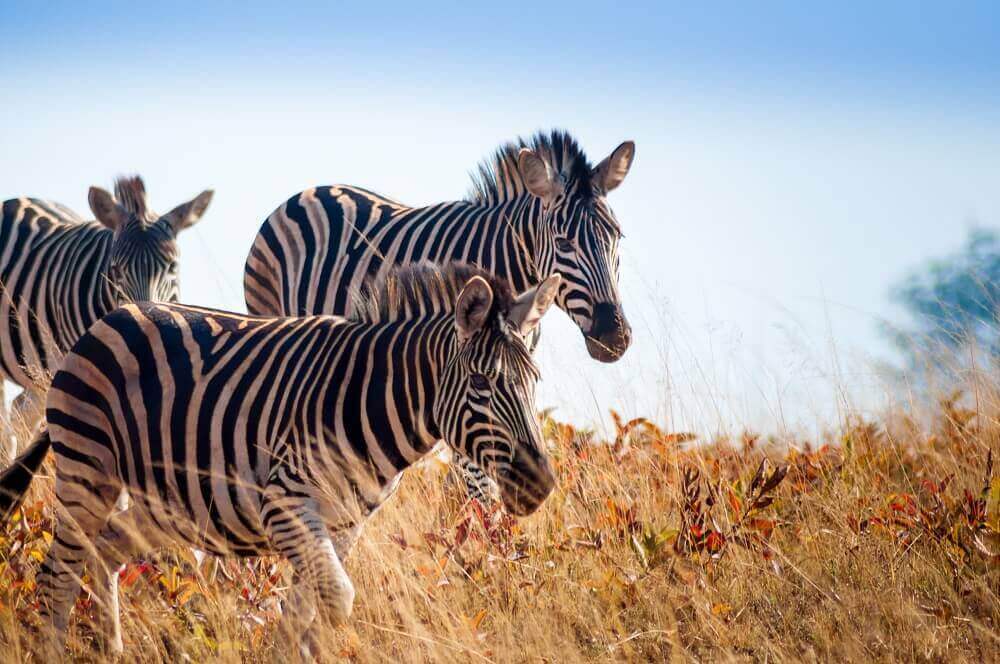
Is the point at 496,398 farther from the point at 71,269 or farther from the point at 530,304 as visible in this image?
the point at 71,269

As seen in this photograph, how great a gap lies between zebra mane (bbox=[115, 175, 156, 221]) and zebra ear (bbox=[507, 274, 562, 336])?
6.58 m

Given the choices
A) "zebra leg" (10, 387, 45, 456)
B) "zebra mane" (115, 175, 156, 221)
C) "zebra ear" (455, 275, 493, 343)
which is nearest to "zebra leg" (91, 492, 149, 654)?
"zebra ear" (455, 275, 493, 343)

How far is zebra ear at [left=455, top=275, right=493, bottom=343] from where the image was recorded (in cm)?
502

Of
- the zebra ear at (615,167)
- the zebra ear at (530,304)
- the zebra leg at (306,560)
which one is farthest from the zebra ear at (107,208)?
the zebra ear at (530,304)

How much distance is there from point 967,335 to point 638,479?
8.92ft

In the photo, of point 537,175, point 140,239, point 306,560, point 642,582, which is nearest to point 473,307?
point 306,560

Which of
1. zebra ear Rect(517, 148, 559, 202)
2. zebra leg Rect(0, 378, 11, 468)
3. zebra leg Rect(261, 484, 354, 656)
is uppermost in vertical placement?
zebra ear Rect(517, 148, 559, 202)

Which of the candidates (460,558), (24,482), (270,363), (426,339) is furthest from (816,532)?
(24,482)

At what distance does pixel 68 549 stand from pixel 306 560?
5.10 ft

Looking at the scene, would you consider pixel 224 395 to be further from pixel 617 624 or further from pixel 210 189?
pixel 210 189

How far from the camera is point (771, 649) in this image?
493 centimetres

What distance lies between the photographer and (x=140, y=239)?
10.5 meters

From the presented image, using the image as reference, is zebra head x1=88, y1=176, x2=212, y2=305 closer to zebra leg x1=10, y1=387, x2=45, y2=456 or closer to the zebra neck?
zebra leg x1=10, y1=387, x2=45, y2=456

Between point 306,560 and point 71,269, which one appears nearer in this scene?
point 306,560
